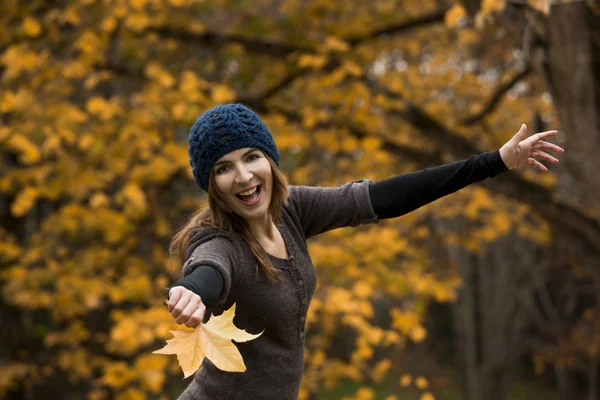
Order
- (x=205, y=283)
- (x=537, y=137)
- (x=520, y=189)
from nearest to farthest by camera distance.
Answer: (x=205, y=283)
(x=537, y=137)
(x=520, y=189)

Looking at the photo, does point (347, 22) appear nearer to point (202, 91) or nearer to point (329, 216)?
point (202, 91)

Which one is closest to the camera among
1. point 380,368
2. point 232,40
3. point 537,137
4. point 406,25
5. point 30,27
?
point 537,137

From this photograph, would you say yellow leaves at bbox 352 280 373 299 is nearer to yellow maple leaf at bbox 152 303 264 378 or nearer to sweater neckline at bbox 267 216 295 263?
sweater neckline at bbox 267 216 295 263

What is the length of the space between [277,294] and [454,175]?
1.98 feet

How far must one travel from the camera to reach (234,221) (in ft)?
6.70

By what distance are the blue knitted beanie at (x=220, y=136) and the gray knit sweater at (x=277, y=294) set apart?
19 cm

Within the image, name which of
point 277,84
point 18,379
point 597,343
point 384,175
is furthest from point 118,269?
point 597,343

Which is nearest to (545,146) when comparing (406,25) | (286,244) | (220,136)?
(286,244)

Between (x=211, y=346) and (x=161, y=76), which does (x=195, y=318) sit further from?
(x=161, y=76)

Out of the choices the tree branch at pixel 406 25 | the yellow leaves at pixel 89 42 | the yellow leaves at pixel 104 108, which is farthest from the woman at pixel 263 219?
the tree branch at pixel 406 25

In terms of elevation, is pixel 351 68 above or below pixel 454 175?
above

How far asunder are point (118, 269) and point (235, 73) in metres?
2.20

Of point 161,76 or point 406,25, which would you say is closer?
point 161,76

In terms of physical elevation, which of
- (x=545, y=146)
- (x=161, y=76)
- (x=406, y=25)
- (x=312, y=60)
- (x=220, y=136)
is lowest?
(x=545, y=146)
